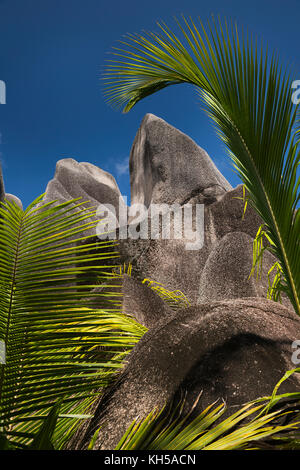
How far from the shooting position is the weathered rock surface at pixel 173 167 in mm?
7988

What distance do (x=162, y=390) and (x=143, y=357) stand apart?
6.7 inches

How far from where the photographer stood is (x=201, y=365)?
1.23m

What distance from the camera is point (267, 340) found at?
52.9 inches

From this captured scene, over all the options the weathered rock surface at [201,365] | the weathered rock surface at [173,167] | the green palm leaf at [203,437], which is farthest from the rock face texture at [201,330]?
the weathered rock surface at [173,167]

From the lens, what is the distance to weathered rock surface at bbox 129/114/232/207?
799 cm

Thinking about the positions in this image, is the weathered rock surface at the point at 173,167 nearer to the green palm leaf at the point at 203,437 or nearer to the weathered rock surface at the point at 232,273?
the weathered rock surface at the point at 232,273

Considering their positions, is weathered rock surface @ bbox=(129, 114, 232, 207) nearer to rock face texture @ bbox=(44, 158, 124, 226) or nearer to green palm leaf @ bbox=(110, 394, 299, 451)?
rock face texture @ bbox=(44, 158, 124, 226)

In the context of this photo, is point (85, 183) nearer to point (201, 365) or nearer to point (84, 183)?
point (84, 183)

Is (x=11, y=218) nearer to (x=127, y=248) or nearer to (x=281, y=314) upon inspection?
(x=281, y=314)

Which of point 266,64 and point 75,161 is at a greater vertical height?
point 75,161

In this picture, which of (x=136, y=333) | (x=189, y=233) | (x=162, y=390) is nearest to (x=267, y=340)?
(x=162, y=390)

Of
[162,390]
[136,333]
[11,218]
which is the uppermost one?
[11,218]

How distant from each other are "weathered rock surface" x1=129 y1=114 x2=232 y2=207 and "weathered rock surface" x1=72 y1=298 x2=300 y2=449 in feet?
21.3
